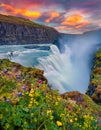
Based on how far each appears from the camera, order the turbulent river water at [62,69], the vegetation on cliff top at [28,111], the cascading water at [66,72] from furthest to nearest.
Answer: the turbulent river water at [62,69]
the cascading water at [66,72]
the vegetation on cliff top at [28,111]

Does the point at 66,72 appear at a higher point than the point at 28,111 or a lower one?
lower

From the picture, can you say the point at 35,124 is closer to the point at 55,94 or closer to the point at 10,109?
the point at 10,109

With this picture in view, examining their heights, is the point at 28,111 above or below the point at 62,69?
above

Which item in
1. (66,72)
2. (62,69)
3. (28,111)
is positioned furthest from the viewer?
(66,72)

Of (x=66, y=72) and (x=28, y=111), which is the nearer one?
(x=28, y=111)

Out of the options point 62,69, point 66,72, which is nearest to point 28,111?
point 62,69

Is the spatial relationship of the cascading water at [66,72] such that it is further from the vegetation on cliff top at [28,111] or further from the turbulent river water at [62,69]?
the vegetation on cliff top at [28,111]

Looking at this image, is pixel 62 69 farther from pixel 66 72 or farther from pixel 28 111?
pixel 28 111

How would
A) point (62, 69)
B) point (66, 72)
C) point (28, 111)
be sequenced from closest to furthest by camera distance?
1. point (28, 111)
2. point (62, 69)
3. point (66, 72)

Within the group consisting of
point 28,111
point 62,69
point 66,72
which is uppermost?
point 28,111

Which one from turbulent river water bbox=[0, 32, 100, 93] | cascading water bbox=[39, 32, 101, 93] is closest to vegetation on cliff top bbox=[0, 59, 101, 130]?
cascading water bbox=[39, 32, 101, 93]

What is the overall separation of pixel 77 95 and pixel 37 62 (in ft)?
134

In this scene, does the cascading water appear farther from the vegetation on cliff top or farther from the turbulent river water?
the vegetation on cliff top

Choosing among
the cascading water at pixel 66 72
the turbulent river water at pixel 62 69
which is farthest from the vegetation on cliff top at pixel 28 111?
the turbulent river water at pixel 62 69
